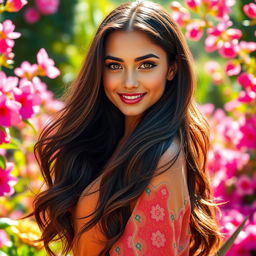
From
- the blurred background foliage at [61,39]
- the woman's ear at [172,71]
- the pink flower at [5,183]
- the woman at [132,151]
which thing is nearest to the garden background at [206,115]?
the pink flower at [5,183]

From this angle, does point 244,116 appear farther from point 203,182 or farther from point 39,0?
point 39,0

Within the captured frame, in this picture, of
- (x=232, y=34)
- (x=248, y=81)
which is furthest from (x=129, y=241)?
(x=232, y=34)

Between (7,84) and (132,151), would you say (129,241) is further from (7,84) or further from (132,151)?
(7,84)

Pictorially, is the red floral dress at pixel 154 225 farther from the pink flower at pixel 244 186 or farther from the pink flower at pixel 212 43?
the pink flower at pixel 244 186

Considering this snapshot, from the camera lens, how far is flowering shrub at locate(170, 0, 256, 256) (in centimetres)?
340

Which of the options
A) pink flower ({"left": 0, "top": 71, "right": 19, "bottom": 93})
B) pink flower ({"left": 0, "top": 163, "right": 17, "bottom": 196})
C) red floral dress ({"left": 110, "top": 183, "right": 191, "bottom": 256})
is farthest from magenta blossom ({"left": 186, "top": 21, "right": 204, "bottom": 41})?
red floral dress ({"left": 110, "top": 183, "right": 191, "bottom": 256})

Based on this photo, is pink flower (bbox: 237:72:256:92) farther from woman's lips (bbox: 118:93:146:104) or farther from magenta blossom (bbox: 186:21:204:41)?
A: woman's lips (bbox: 118:93:146:104)

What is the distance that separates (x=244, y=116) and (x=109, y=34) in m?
1.69

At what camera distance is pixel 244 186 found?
154 inches

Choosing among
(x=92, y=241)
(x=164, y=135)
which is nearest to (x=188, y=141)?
(x=164, y=135)

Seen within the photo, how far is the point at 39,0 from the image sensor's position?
6168 millimetres

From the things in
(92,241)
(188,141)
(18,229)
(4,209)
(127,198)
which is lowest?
(4,209)

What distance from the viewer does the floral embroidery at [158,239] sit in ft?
7.45

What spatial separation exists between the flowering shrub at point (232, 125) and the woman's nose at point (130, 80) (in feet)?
2.69
